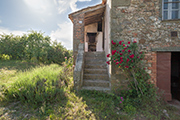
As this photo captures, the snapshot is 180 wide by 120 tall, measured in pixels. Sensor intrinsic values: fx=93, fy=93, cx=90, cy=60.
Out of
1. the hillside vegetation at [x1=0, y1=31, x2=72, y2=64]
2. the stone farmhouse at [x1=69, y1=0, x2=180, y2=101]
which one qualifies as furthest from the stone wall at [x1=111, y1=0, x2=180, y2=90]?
the hillside vegetation at [x1=0, y1=31, x2=72, y2=64]

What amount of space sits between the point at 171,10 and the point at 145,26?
3.64 ft

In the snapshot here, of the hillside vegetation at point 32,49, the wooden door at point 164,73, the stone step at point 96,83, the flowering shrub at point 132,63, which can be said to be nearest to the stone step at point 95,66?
the stone step at point 96,83

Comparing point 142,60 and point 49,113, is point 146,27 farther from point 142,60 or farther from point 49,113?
point 49,113

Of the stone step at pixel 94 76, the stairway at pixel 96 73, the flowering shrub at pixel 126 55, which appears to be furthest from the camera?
the stone step at pixel 94 76

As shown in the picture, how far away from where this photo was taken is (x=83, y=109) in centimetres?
262

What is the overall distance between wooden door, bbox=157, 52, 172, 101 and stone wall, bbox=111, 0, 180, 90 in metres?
0.21

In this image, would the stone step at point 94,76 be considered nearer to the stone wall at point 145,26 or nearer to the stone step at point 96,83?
the stone step at point 96,83

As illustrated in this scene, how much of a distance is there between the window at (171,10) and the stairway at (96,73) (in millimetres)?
3073

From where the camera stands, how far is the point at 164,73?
3.46 m

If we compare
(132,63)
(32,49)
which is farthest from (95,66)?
(32,49)

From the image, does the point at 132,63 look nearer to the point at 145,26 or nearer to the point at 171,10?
the point at 145,26

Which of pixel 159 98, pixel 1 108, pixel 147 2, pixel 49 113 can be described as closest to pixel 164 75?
pixel 159 98

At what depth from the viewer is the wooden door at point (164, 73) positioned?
136 inches

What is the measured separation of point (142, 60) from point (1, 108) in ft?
15.3
